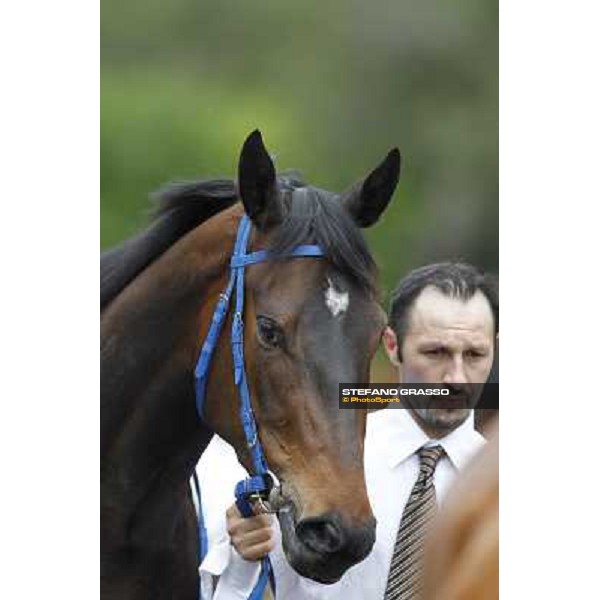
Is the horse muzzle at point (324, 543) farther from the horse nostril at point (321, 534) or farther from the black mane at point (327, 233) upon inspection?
the black mane at point (327, 233)

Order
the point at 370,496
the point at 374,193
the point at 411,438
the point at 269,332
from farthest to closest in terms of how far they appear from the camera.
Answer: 1. the point at 411,438
2. the point at 370,496
3. the point at 374,193
4. the point at 269,332

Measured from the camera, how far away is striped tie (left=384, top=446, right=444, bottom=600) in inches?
104

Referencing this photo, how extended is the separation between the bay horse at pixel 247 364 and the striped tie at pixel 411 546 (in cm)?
44

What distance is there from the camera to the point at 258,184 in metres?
2.33

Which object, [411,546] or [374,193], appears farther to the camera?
[411,546]

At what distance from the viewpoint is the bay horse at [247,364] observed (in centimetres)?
218

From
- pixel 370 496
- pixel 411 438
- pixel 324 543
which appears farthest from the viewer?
pixel 411 438

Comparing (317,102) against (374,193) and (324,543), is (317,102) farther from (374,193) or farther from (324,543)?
(324,543)

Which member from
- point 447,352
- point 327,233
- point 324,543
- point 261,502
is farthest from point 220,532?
point 327,233

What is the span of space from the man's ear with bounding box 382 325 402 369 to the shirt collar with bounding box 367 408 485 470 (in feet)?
0.36

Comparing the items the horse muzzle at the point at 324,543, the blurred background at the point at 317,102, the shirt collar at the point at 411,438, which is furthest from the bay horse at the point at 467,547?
the blurred background at the point at 317,102

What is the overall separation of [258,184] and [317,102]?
21.2 inches

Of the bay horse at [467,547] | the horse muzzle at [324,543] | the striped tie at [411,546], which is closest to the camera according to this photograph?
the bay horse at [467,547]

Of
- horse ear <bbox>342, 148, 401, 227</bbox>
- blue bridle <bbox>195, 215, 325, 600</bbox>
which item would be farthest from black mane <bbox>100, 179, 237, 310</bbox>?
horse ear <bbox>342, 148, 401, 227</bbox>
